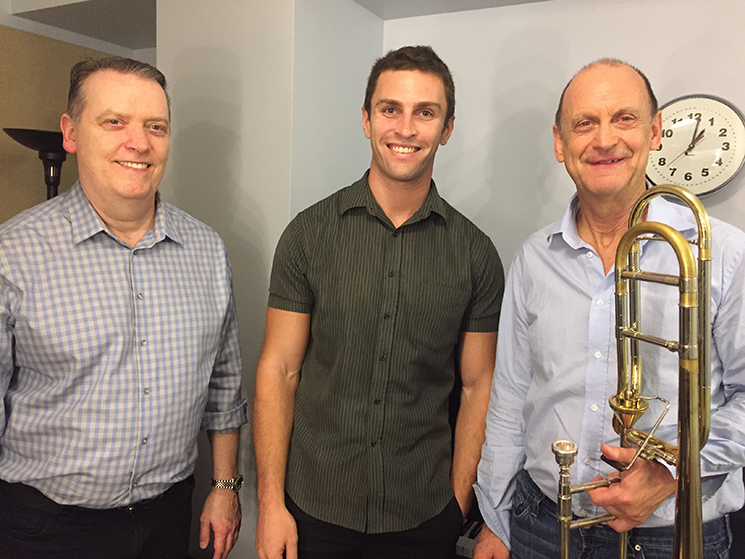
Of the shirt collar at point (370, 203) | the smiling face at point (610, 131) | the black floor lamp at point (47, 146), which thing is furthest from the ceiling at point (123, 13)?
the smiling face at point (610, 131)

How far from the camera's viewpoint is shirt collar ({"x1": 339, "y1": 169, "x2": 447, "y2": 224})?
5.43 ft

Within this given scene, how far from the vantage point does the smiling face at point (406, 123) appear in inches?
62.4

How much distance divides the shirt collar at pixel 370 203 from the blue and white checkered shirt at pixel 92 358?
0.49m

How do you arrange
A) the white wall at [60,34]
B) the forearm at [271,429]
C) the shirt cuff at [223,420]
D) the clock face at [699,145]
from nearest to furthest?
the forearm at [271,429] → the shirt cuff at [223,420] → the clock face at [699,145] → the white wall at [60,34]

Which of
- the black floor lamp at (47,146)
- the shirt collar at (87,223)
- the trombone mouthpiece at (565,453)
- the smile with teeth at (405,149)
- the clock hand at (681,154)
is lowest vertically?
the trombone mouthpiece at (565,453)

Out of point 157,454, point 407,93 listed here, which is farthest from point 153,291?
point 407,93

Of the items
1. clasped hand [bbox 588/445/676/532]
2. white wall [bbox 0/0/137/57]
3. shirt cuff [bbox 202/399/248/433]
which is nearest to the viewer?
clasped hand [bbox 588/445/676/532]

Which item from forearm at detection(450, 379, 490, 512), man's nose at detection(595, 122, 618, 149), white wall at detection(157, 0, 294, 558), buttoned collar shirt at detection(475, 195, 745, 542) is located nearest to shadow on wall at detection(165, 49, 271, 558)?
white wall at detection(157, 0, 294, 558)

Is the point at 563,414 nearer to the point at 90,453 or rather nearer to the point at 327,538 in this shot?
the point at 327,538

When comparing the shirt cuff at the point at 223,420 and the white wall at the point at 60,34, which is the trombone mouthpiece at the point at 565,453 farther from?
the white wall at the point at 60,34

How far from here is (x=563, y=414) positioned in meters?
1.38

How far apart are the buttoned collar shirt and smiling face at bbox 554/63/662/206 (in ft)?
0.33

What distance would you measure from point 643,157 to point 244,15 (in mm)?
1461

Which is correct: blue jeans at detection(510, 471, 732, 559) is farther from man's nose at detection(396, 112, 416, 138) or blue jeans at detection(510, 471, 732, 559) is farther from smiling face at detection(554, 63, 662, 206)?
man's nose at detection(396, 112, 416, 138)
